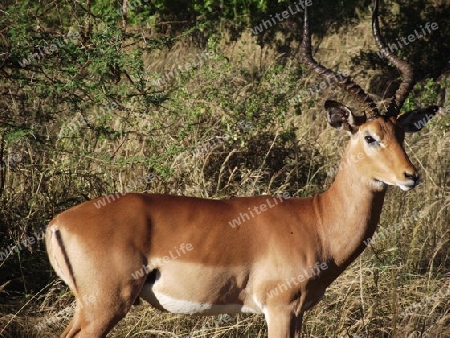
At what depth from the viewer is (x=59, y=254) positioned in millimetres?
4934

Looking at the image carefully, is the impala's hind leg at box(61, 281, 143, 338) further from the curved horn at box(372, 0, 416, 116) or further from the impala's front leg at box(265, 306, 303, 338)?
the curved horn at box(372, 0, 416, 116)

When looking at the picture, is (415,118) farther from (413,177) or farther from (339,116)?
(413,177)

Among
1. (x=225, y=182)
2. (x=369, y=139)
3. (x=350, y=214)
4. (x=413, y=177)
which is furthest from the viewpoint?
(x=225, y=182)

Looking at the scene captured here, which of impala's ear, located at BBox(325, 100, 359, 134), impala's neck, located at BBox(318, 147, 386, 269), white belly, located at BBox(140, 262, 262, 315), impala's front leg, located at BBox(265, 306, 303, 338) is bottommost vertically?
impala's front leg, located at BBox(265, 306, 303, 338)

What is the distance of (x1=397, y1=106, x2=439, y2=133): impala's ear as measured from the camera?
Answer: 5870mm

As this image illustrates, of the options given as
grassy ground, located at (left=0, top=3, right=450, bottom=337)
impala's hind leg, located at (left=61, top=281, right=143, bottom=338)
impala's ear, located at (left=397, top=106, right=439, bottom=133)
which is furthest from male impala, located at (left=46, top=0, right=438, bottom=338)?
grassy ground, located at (left=0, top=3, right=450, bottom=337)

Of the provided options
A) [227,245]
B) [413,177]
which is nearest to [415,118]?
[413,177]

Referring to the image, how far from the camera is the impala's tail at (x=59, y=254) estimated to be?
4.90m

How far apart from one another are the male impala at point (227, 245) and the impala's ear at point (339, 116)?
0.11 ft

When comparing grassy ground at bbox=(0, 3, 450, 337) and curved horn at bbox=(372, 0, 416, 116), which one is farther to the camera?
grassy ground at bbox=(0, 3, 450, 337)

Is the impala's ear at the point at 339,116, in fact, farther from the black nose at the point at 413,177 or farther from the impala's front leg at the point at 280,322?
the impala's front leg at the point at 280,322

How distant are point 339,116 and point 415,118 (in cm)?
65

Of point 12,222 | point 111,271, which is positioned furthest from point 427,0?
point 111,271

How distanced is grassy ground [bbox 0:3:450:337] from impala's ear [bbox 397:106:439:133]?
1316 mm
